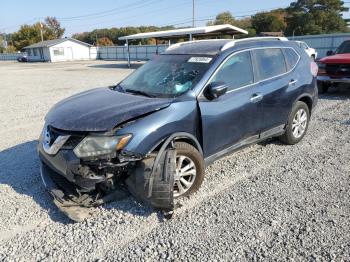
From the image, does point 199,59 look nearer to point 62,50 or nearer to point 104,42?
point 62,50

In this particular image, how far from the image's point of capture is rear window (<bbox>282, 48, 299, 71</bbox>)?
5.46 meters

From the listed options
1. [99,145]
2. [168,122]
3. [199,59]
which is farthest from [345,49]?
[99,145]

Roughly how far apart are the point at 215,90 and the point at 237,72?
2.41 feet

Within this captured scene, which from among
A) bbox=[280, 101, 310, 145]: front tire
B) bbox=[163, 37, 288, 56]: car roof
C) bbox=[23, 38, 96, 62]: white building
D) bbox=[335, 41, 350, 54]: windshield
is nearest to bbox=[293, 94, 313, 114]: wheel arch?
bbox=[280, 101, 310, 145]: front tire

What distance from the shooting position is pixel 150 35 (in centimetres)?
3138

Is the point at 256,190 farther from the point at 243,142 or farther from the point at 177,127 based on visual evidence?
the point at 177,127

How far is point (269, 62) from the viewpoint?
511cm

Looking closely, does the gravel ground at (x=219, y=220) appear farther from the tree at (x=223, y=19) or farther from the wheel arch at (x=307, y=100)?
the tree at (x=223, y=19)

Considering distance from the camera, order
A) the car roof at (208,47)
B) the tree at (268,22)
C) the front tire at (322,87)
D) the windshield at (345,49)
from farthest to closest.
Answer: the tree at (268,22)
the windshield at (345,49)
the front tire at (322,87)
the car roof at (208,47)

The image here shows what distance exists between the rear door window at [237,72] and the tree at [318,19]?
4853 cm

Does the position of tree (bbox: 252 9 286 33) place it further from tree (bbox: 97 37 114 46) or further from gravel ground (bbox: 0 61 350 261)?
gravel ground (bbox: 0 61 350 261)

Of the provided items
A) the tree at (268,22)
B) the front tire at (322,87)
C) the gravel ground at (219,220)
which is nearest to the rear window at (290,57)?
the gravel ground at (219,220)

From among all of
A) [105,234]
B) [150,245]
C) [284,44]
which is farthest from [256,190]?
[284,44]

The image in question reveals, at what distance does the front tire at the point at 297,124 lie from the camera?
5.54m
